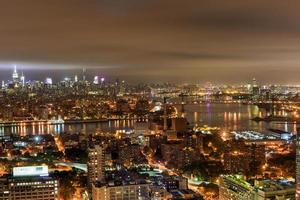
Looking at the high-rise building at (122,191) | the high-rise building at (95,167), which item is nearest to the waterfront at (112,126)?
the high-rise building at (95,167)

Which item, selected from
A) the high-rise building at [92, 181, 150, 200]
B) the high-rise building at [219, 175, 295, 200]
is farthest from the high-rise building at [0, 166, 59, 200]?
the high-rise building at [219, 175, 295, 200]

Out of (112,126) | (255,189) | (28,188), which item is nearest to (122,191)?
(28,188)

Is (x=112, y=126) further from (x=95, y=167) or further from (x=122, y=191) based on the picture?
(x=122, y=191)

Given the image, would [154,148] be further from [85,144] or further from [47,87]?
[47,87]

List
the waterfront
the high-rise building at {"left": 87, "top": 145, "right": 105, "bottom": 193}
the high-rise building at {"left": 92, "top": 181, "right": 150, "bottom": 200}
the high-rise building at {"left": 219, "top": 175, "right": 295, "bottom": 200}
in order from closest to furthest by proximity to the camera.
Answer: the high-rise building at {"left": 219, "top": 175, "right": 295, "bottom": 200}
the high-rise building at {"left": 92, "top": 181, "right": 150, "bottom": 200}
the high-rise building at {"left": 87, "top": 145, "right": 105, "bottom": 193}
the waterfront

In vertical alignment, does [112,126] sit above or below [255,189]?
below

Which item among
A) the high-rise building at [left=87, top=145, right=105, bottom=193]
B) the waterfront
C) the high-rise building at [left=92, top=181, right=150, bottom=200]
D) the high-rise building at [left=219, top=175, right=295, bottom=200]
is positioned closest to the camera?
the high-rise building at [left=219, top=175, right=295, bottom=200]

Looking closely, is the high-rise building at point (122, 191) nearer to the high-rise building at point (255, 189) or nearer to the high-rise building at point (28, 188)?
the high-rise building at point (28, 188)

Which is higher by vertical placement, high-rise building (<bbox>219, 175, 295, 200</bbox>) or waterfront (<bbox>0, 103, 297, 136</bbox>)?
high-rise building (<bbox>219, 175, 295, 200</bbox>)

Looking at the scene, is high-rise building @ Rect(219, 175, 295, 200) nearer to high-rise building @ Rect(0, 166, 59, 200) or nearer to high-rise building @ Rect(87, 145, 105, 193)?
high-rise building @ Rect(87, 145, 105, 193)

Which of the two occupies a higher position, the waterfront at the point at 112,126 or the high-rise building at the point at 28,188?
the high-rise building at the point at 28,188

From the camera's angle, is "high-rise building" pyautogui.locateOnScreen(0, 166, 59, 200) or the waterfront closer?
"high-rise building" pyautogui.locateOnScreen(0, 166, 59, 200)
